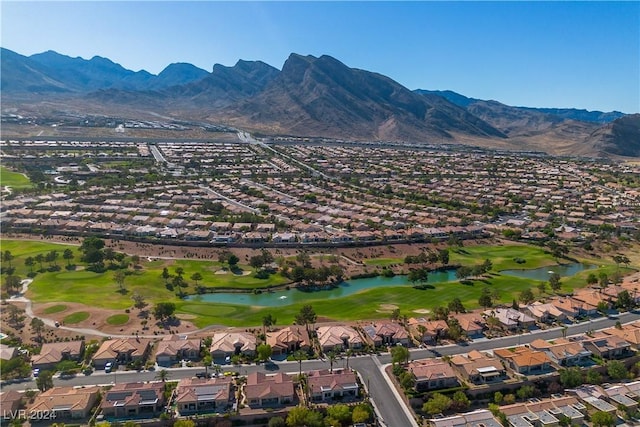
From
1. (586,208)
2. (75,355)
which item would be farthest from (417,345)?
(586,208)

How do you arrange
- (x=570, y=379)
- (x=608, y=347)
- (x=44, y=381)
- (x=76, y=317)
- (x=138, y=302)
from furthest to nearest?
(x=138, y=302) < (x=76, y=317) < (x=608, y=347) < (x=570, y=379) < (x=44, y=381)

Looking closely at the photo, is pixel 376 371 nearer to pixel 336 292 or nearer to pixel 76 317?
pixel 336 292

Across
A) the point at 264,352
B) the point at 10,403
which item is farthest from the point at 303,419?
the point at 10,403

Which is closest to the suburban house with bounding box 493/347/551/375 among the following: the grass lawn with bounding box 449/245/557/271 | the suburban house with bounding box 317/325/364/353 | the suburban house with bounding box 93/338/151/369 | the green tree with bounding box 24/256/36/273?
the suburban house with bounding box 317/325/364/353

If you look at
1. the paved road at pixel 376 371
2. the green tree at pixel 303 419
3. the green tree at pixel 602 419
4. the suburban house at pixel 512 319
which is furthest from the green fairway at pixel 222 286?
the green tree at pixel 602 419

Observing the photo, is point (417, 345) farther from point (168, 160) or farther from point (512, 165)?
point (512, 165)

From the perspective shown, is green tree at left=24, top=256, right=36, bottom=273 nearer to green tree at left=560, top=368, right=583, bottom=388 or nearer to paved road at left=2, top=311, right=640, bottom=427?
paved road at left=2, top=311, right=640, bottom=427
